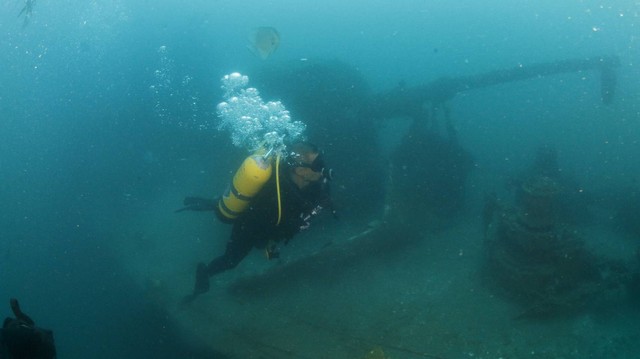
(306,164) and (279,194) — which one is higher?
(306,164)

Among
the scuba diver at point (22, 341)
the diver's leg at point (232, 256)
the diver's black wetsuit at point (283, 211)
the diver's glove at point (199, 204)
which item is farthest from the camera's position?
the diver's glove at point (199, 204)

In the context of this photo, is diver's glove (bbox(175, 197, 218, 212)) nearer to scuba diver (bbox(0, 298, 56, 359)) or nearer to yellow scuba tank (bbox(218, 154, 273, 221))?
yellow scuba tank (bbox(218, 154, 273, 221))

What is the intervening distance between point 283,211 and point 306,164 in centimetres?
68

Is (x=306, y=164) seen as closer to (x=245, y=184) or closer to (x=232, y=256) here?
(x=245, y=184)

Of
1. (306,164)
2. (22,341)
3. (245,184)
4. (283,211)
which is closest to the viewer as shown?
(22,341)

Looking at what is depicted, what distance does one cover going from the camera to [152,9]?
356 feet

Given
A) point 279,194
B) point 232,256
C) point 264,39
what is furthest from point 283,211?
point 264,39

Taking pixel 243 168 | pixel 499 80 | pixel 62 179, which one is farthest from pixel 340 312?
pixel 62 179

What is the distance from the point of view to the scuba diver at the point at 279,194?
523cm

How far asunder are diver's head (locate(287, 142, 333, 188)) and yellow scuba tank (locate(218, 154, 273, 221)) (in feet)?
1.08

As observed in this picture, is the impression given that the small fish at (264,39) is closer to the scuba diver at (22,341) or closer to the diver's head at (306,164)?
the diver's head at (306,164)

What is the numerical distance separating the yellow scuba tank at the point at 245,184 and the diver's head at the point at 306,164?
330mm

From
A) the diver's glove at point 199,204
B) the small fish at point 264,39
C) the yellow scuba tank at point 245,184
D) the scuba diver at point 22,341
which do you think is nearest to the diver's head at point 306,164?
the yellow scuba tank at point 245,184

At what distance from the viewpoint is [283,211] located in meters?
5.35
